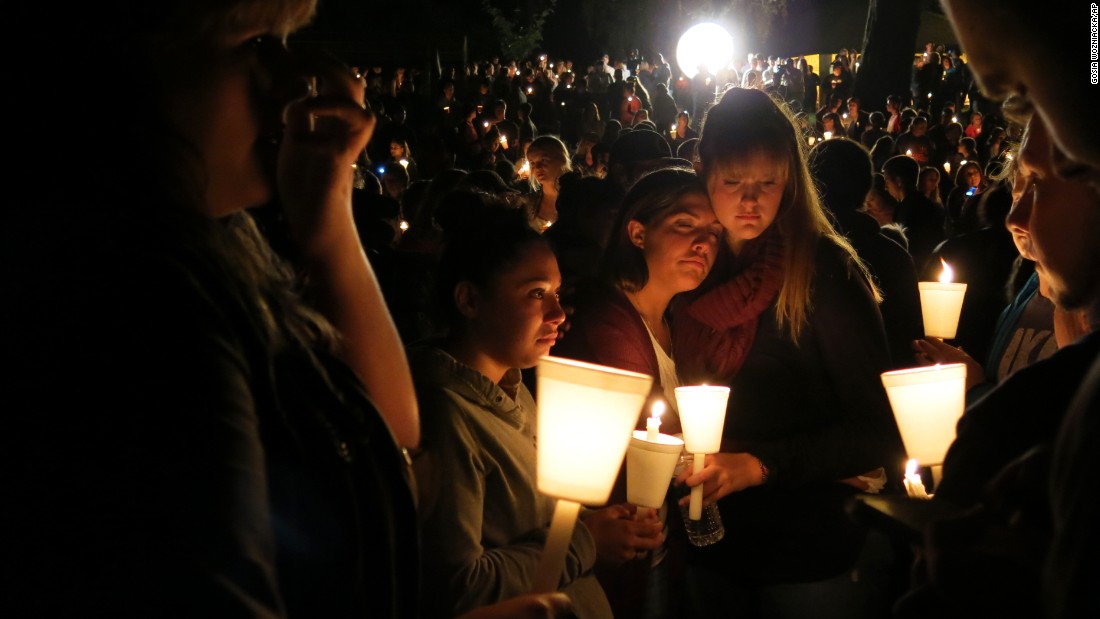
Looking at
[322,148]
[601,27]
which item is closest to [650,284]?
[322,148]

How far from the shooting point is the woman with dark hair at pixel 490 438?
2264mm

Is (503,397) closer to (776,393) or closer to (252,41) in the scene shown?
(776,393)

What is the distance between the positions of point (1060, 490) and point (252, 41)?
3.56ft

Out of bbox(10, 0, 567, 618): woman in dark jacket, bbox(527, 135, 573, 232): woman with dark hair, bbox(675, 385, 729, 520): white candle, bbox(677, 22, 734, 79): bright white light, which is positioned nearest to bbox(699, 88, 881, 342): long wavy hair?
bbox(675, 385, 729, 520): white candle

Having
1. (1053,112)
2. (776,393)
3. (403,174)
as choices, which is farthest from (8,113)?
(403,174)

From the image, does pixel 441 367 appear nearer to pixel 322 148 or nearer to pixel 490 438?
pixel 490 438

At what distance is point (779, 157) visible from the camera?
10.9 feet

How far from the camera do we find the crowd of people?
0.83m

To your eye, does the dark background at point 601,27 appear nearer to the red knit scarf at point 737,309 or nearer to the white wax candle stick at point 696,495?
the red knit scarf at point 737,309

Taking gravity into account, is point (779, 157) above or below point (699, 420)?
above

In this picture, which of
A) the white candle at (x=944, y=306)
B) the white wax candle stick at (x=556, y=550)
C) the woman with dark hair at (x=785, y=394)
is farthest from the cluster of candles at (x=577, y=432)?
the white candle at (x=944, y=306)

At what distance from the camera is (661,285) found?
11.2 feet

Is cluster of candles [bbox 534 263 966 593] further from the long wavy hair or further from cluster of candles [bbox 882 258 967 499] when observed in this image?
the long wavy hair

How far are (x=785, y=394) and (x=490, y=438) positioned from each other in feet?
3.81
